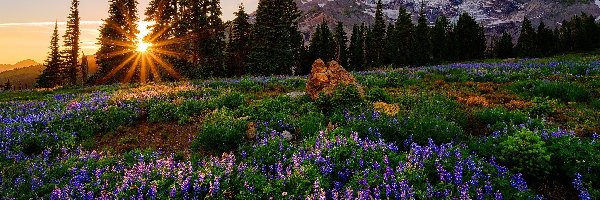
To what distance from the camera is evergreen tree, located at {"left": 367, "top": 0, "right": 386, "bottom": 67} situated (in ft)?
A: 292

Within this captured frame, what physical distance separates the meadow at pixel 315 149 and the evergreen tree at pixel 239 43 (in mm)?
42829

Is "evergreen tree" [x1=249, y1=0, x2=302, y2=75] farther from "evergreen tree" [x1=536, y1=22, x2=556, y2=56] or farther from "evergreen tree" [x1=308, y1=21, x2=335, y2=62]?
"evergreen tree" [x1=536, y1=22, x2=556, y2=56]

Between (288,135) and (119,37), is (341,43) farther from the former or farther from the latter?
(288,135)

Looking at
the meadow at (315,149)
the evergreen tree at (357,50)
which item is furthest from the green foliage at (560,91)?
the evergreen tree at (357,50)

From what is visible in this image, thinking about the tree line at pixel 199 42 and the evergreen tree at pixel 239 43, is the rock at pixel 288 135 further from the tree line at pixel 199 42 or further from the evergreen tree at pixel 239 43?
the evergreen tree at pixel 239 43

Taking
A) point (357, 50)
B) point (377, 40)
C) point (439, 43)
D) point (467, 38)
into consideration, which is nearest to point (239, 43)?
point (377, 40)

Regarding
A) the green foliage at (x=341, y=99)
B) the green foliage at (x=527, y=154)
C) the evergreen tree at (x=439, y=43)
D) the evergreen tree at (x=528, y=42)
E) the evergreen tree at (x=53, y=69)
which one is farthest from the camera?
the evergreen tree at (x=528, y=42)

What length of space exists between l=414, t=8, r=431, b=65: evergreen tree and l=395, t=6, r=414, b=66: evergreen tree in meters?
1.31

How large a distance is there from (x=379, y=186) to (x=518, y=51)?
11892 cm

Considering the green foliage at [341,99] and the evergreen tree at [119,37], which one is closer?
the green foliage at [341,99]

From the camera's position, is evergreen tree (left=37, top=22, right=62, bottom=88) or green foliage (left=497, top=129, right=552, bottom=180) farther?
evergreen tree (left=37, top=22, right=62, bottom=88)

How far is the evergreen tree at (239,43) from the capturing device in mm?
56000

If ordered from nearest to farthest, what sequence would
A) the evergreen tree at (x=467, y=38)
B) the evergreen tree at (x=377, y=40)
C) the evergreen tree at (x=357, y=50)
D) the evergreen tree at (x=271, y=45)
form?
the evergreen tree at (x=271, y=45) → the evergreen tree at (x=377, y=40) → the evergreen tree at (x=357, y=50) → the evergreen tree at (x=467, y=38)

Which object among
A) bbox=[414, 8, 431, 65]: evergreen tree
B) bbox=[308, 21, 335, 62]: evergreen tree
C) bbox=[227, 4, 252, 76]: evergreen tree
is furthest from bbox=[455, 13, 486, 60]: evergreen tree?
bbox=[227, 4, 252, 76]: evergreen tree
